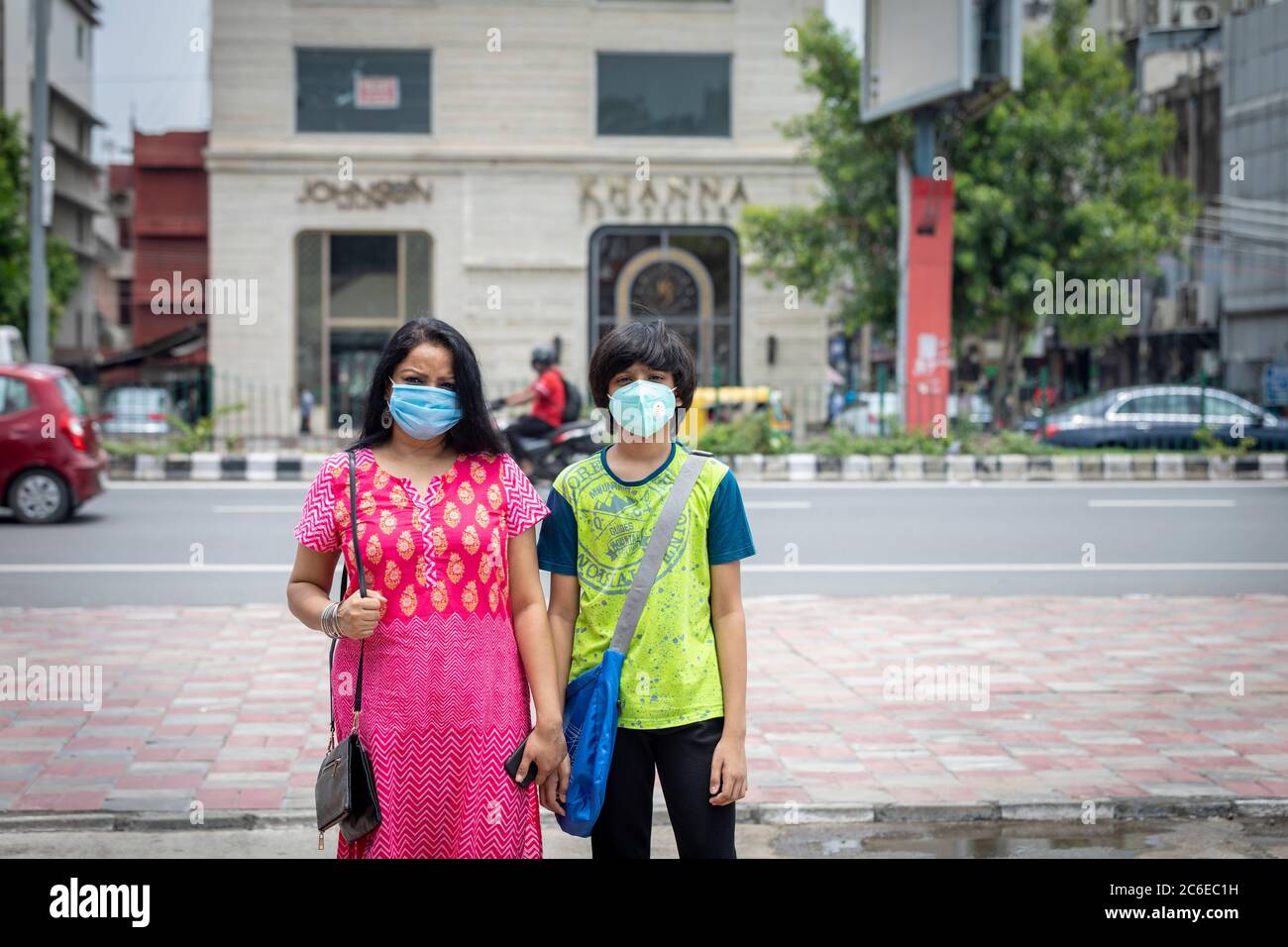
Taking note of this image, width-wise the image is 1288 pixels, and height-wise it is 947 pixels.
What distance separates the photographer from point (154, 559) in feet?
36.2

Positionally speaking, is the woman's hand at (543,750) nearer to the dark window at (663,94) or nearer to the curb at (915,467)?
the curb at (915,467)

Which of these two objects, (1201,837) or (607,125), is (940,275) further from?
(1201,837)

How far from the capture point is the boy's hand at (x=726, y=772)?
9.80ft

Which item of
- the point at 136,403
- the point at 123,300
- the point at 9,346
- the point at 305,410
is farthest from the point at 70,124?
the point at 9,346

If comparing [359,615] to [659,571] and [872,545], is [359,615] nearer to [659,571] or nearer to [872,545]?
[659,571]

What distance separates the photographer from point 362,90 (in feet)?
96.6

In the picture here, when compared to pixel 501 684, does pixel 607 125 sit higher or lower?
higher

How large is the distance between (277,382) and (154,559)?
18456 millimetres

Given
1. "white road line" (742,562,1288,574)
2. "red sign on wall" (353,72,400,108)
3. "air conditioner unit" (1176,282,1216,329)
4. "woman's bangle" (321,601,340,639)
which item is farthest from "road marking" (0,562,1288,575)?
"air conditioner unit" (1176,282,1216,329)

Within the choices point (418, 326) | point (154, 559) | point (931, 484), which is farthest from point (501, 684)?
point (931, 484)

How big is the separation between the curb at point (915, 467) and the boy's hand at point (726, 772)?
52.9ft

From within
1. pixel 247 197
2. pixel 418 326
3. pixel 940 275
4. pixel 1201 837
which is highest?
pixel 247 197

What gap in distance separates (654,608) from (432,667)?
0.46 m
